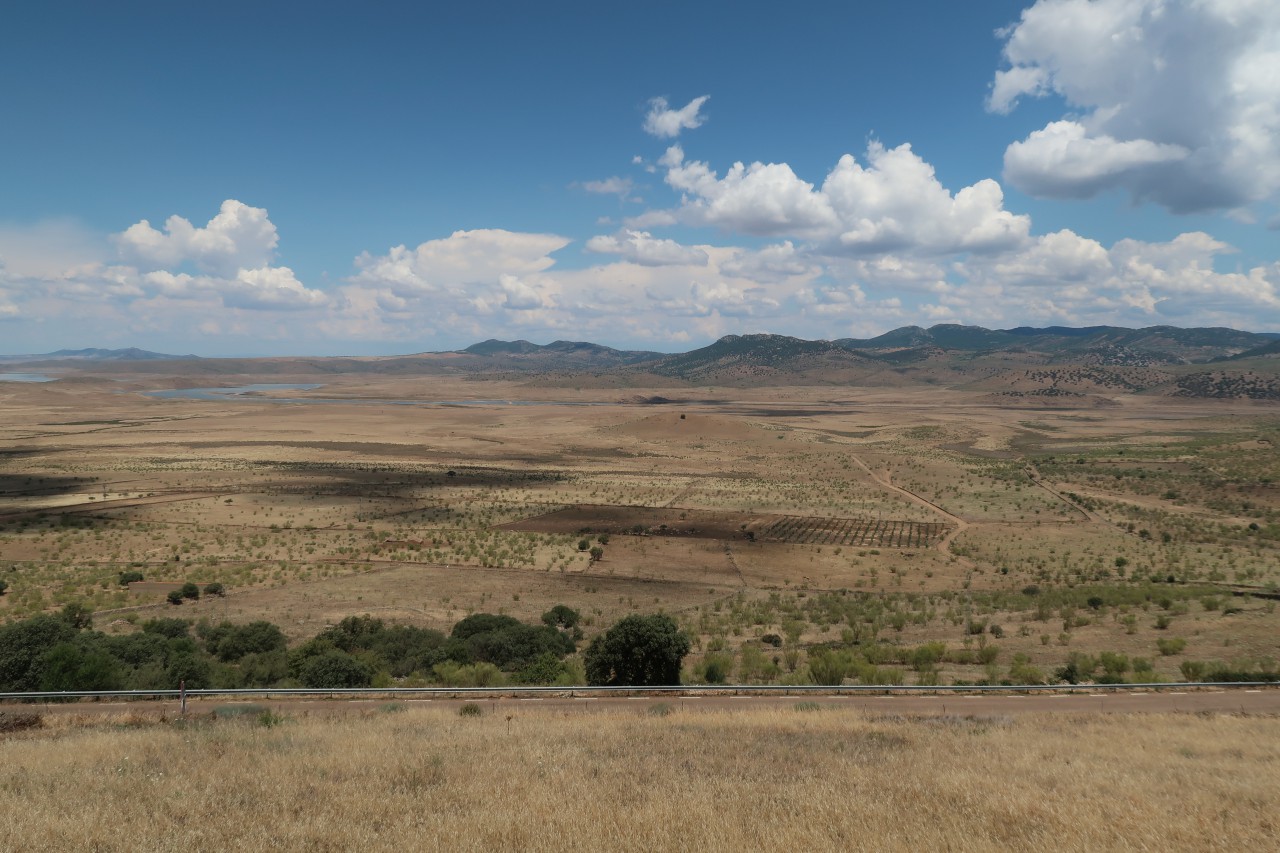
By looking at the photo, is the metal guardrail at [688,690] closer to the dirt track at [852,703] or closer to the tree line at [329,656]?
the dirt track at [852,703]

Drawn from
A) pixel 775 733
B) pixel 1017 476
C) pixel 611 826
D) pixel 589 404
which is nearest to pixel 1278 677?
pixel 775 733

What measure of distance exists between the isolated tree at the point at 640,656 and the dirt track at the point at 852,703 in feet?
8.10

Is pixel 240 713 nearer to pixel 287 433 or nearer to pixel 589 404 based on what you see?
pixel 287 433

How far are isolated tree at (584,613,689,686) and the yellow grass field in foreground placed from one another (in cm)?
544

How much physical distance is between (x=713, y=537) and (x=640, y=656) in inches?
1051

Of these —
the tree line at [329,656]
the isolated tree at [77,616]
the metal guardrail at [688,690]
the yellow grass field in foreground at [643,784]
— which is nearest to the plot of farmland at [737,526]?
the tree line at [329,656]

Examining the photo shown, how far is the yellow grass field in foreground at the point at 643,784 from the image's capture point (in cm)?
798

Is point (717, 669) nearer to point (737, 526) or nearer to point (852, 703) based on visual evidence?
point (852, 703)

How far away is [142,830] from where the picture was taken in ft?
26.1

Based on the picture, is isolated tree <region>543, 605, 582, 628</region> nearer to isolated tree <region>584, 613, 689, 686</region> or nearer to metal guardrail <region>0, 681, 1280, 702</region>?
isolated tree <region>584, 613, 689, 686</region>

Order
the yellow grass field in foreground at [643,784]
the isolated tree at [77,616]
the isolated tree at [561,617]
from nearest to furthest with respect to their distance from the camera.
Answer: the yellow grass field in foreground at [643,784]
the isolated tree at [77,616]
the isolated tree at [561,617]

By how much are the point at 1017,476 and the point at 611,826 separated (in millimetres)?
75657

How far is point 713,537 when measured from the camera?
46250 mm


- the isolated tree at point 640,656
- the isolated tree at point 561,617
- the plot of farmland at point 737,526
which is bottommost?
the plot of farmland at point 737,526
